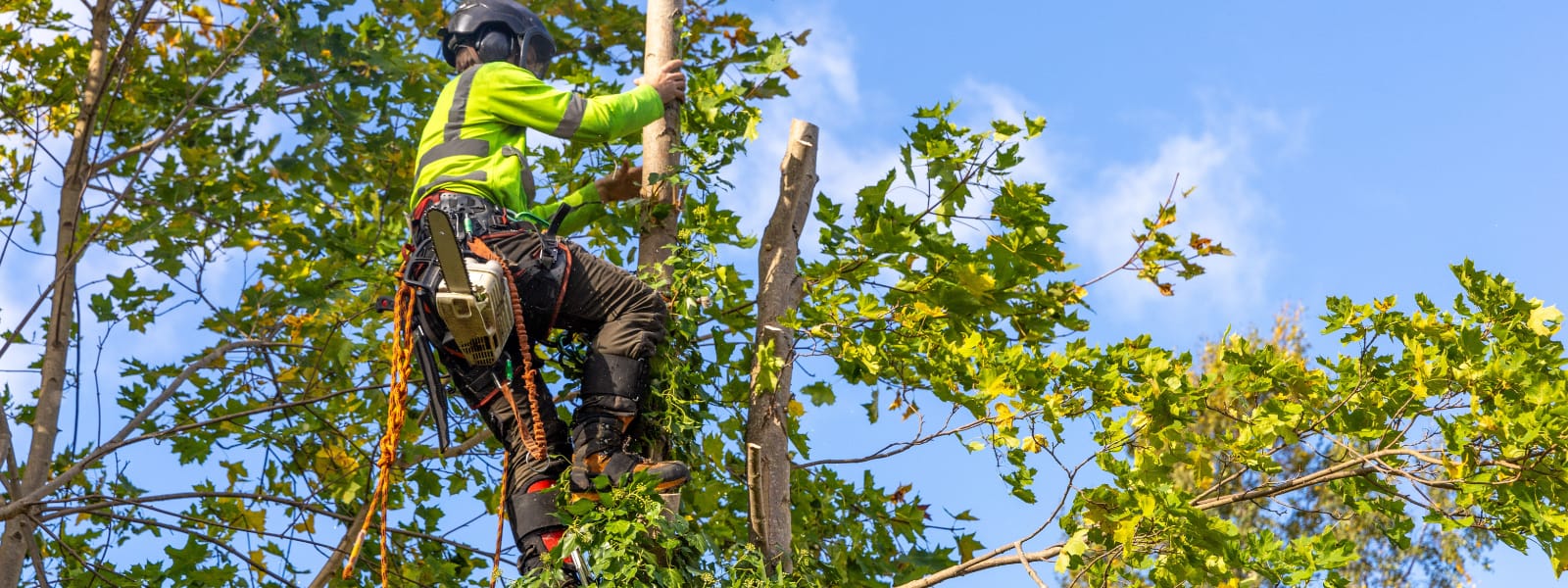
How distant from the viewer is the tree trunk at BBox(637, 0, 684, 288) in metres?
6.04

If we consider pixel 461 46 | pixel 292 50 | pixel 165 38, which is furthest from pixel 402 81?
pixel 461 46

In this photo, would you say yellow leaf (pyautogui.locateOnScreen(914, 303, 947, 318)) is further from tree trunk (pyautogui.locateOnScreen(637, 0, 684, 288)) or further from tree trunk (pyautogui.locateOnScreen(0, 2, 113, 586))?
tree trunk (pyautogui.locateOnScreen(0, 2, 113, 586))

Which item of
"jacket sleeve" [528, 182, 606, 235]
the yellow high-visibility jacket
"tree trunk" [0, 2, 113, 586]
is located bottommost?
the yellow high-visibility jacket

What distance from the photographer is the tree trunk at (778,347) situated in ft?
18.7

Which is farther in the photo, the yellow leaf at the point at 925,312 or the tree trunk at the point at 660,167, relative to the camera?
the tree trunk at the point at 660,167

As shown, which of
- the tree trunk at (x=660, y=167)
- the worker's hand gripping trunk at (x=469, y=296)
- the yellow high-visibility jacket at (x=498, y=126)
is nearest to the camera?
the worker's hand gripping trunk at (x=469, y=296)

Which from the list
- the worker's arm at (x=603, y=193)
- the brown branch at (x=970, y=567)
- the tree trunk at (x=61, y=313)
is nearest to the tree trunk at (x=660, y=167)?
the worker's arm at (x=603, y=193)

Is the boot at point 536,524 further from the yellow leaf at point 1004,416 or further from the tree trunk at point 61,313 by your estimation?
the tree trunk at point 61,313

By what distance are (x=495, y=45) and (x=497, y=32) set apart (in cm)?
5

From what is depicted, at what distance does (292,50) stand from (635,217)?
3693 millimetres

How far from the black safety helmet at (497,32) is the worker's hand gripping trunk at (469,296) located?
1.11m

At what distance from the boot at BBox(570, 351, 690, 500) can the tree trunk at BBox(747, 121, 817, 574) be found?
1.71 feet

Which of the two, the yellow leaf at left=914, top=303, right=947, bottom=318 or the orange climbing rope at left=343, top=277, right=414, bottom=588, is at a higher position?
the yellow leaf at left=914, top=303, right=947, bottom=318

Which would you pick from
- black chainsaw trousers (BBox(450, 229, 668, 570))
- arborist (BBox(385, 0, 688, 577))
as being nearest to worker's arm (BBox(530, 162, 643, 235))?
arborist (BBox(385, 0, 688, 577))
